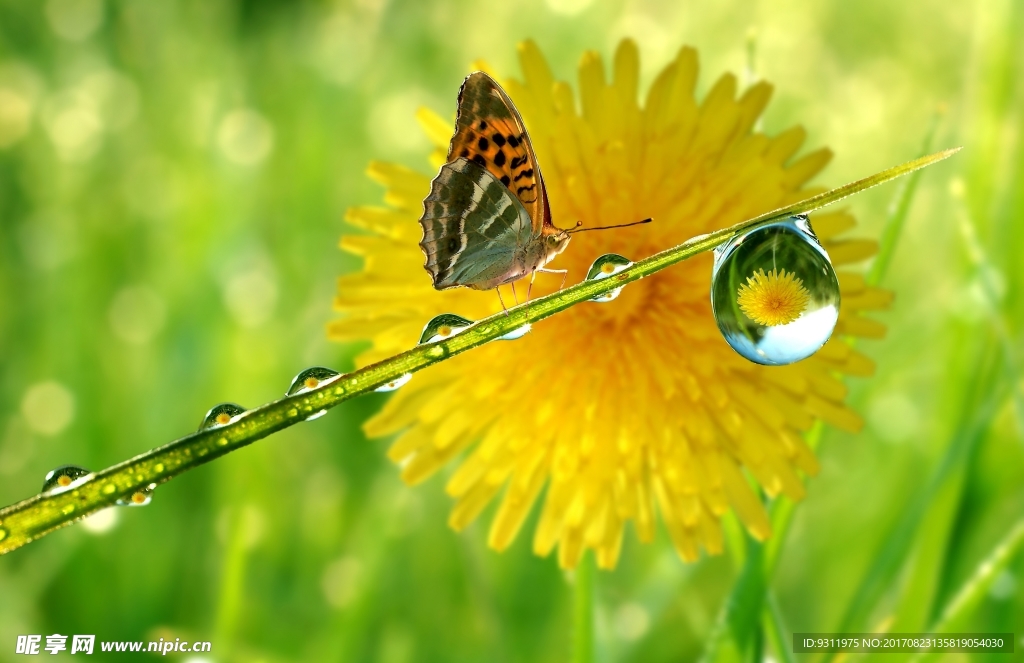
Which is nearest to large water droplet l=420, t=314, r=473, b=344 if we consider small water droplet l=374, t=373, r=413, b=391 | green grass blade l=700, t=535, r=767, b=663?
small water droplet l=374, t=373, r=413, b=391

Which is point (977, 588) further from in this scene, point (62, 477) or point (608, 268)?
point (62, 477)

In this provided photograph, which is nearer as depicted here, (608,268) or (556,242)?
(608,268)

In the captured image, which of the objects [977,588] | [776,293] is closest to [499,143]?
[776,293]

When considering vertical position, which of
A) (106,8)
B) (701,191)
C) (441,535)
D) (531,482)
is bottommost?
(531,482)

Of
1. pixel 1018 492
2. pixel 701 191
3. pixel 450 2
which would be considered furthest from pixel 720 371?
pixel 450 2

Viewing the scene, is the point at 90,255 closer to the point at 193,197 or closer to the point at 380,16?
the point at 193,197

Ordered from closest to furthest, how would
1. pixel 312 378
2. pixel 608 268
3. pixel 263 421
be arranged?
pixel 263 421 < pixel 312 378 < pixel 608 268

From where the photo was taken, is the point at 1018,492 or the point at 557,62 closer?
the point at 1018,492
